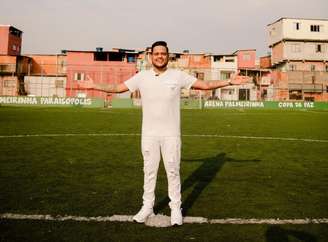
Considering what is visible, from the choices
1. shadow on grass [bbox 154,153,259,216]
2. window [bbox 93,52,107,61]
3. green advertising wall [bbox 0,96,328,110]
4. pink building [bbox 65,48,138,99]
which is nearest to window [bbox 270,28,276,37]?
pink building [bbox 65,48,138,99]

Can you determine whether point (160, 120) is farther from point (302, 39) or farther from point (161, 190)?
point (302, 39)

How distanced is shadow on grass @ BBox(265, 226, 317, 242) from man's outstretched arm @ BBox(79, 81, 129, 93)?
8.19 ft

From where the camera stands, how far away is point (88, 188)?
20.2ft

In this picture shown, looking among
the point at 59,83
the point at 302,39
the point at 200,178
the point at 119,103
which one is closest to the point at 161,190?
the point at 200,178

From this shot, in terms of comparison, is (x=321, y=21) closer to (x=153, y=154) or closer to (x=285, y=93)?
(x=285, y=93)

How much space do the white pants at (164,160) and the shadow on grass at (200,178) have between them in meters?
0.40

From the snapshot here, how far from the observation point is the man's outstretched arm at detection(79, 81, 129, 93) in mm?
5094

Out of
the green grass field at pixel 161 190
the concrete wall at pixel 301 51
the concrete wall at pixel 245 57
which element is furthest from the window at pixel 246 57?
the green grass field at pixel 161 190

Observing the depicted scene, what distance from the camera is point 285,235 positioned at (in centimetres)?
415

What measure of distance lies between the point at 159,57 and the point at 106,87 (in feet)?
3.65

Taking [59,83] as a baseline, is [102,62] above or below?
above

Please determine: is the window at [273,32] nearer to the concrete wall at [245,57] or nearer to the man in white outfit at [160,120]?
the concrete wall at [245,57]

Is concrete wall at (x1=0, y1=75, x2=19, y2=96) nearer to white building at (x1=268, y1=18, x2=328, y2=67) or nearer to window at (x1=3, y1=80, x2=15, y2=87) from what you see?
window at (x1=3, y1=80, x2=15, y2=87)

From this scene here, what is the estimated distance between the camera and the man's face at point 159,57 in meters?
4.57
